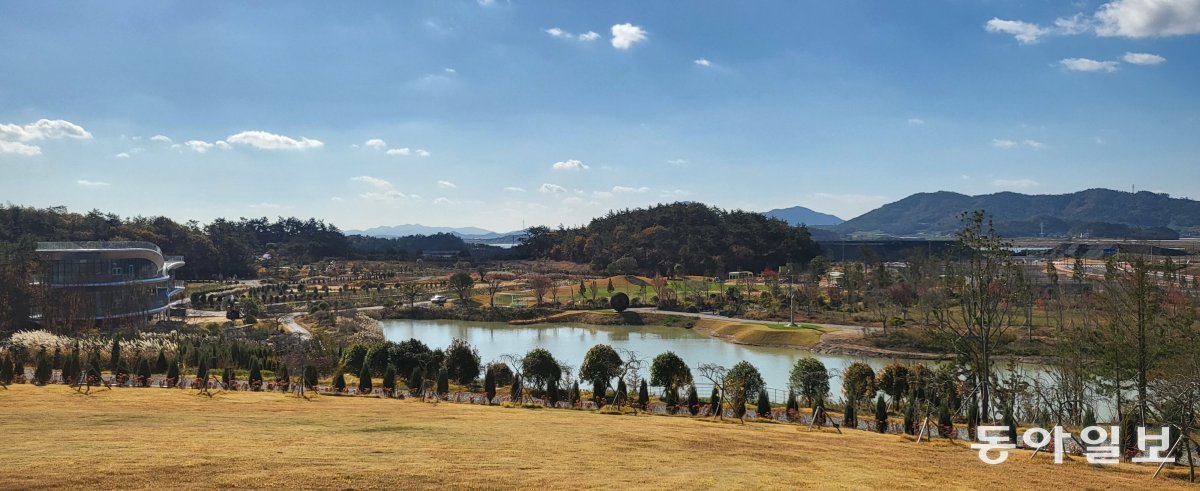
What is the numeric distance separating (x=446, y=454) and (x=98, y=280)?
41938 mm

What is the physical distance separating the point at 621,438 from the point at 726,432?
3.21 metres

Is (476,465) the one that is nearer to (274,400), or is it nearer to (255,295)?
(274,400)

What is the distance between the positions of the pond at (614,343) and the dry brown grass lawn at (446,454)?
46.3 ft

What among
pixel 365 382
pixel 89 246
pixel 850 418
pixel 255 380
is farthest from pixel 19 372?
pixel 850 418

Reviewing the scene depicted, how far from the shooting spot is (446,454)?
12.2 metres

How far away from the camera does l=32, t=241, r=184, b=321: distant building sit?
134 ft

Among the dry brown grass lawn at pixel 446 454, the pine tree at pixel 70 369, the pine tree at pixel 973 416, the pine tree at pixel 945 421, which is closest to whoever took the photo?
the dry brown grass lawn at pixel 446 454

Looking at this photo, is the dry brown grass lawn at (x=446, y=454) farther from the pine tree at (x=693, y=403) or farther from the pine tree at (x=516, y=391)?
the pine tree at (x=516, y=391)

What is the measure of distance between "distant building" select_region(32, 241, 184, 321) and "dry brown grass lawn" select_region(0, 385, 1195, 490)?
26769mm

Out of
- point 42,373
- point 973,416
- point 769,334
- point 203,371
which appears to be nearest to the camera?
point 973,416

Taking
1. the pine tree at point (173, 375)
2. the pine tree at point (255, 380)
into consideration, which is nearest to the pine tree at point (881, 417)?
the pine tree at point (255, 380)

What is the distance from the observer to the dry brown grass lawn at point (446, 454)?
33.8ft

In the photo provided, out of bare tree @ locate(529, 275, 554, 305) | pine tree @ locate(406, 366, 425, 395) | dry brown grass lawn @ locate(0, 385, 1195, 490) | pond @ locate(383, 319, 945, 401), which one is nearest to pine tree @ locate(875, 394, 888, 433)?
dry brown grass lawn @ locate(0, 385, 1195, 490)

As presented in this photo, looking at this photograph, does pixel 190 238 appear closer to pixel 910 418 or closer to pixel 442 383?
pixel 442 383
